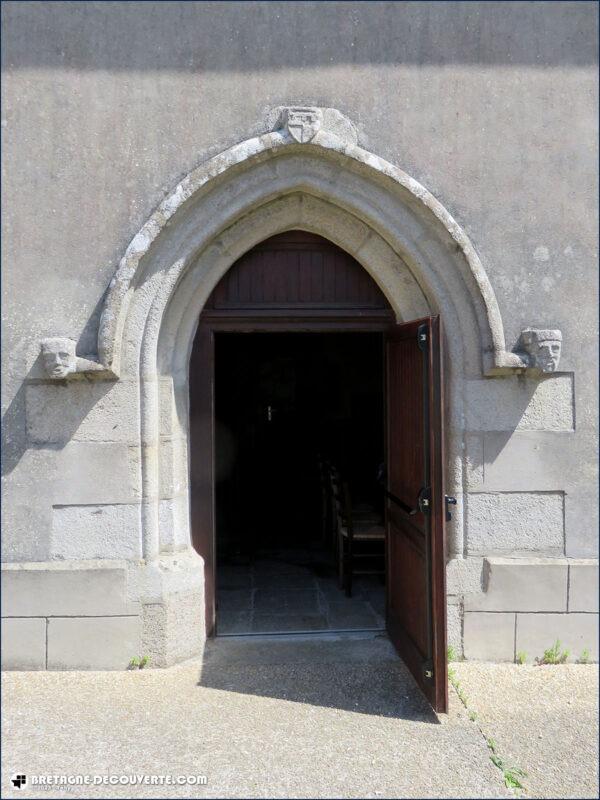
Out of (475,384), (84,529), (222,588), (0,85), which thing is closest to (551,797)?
(475,384)

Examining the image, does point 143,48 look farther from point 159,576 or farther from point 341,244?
point 159,576

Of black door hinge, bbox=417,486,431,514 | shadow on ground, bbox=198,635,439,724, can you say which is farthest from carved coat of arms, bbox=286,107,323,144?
shadow on ground, bbox=198,635,439,724

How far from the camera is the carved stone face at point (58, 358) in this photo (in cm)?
353

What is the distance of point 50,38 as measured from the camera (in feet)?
12.0

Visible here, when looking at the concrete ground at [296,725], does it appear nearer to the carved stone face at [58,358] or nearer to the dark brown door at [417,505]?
the dark brown door at [417,505]

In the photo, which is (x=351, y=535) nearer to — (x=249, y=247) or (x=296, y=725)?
(x=296, y=725)

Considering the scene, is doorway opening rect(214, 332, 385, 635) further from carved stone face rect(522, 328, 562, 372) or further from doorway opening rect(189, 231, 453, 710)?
carved stone face rect(522, 328, 562, 372)

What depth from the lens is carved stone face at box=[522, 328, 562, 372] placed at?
145 inches

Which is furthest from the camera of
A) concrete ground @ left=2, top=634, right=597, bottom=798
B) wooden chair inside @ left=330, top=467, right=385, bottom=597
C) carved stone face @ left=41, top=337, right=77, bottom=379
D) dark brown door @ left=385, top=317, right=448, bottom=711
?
wooden chair inside @ left=330, top=467, right=385, bottom=597

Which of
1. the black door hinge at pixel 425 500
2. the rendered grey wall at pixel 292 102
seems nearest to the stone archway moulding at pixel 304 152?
the rendered grey wall at pixel 292 102

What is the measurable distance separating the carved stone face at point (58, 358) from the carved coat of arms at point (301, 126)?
1691 mm

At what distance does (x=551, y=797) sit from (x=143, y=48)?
4.19 m

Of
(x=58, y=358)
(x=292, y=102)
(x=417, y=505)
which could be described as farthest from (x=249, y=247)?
(x=417, y=505)

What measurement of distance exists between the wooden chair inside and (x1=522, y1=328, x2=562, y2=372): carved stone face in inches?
68.4
